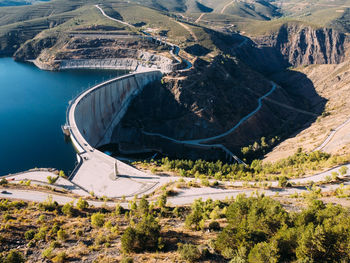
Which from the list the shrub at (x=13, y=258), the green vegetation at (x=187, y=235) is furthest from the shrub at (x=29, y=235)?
the shrub at (x=13, y=258)

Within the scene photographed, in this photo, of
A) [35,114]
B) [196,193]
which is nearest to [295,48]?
[35,114]

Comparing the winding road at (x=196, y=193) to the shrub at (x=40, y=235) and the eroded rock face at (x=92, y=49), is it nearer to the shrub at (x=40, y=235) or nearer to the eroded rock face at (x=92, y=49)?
the shrub at (x=40, y=235)

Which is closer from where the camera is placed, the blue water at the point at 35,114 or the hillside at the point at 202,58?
the blue water at the point at 35,114

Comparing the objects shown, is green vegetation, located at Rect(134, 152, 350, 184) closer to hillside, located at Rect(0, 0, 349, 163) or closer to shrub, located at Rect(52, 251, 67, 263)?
hillside, located at Rect(0, 0, 349, 163)

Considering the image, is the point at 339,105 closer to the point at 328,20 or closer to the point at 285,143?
the point at 285,143

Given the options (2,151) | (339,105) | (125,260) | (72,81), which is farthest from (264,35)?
(125,260)

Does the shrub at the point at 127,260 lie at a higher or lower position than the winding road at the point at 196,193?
higher
